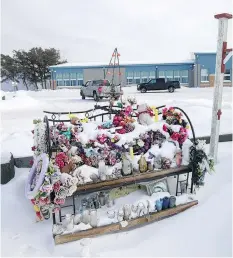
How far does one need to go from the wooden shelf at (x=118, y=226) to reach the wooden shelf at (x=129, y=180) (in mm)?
443

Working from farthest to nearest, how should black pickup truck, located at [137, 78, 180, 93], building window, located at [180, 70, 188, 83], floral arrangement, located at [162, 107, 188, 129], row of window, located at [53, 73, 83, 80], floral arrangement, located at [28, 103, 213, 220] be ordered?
1. building window, located at [180, 70, 188, 83]
2. row of window, located at [53, 73, 83, 80]
3. black pickup truck, located at [137, 78, 180, 93]
4. floral arrangement, located at [162, 107, 188, 129]
5. floral arrangement, located at [28, 103, 213, 220]

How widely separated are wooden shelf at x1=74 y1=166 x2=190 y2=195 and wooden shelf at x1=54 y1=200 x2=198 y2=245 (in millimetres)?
443

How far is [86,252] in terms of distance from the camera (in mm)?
2834

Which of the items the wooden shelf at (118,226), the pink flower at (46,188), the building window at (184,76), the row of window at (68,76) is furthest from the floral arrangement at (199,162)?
the building window at (184,76)

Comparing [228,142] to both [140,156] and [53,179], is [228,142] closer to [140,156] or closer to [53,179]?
[140,156]

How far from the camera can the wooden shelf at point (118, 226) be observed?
2.97m

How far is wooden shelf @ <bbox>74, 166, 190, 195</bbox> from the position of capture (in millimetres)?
3324

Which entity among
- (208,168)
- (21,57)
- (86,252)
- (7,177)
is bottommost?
(86,252)

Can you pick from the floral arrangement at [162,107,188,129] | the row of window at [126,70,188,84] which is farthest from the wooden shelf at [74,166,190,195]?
the row of window at [126,70,188,84]

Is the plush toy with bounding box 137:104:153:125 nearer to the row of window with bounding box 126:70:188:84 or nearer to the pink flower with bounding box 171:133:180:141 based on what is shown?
the pink flower with bounding box 171:133:180:141

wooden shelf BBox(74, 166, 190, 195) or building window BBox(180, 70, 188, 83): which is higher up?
building window BBox(180, 70, 188, 83)

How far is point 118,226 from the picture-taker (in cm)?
315

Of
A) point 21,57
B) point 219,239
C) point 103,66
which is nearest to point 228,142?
point 219,239

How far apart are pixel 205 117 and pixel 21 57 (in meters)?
38.2
